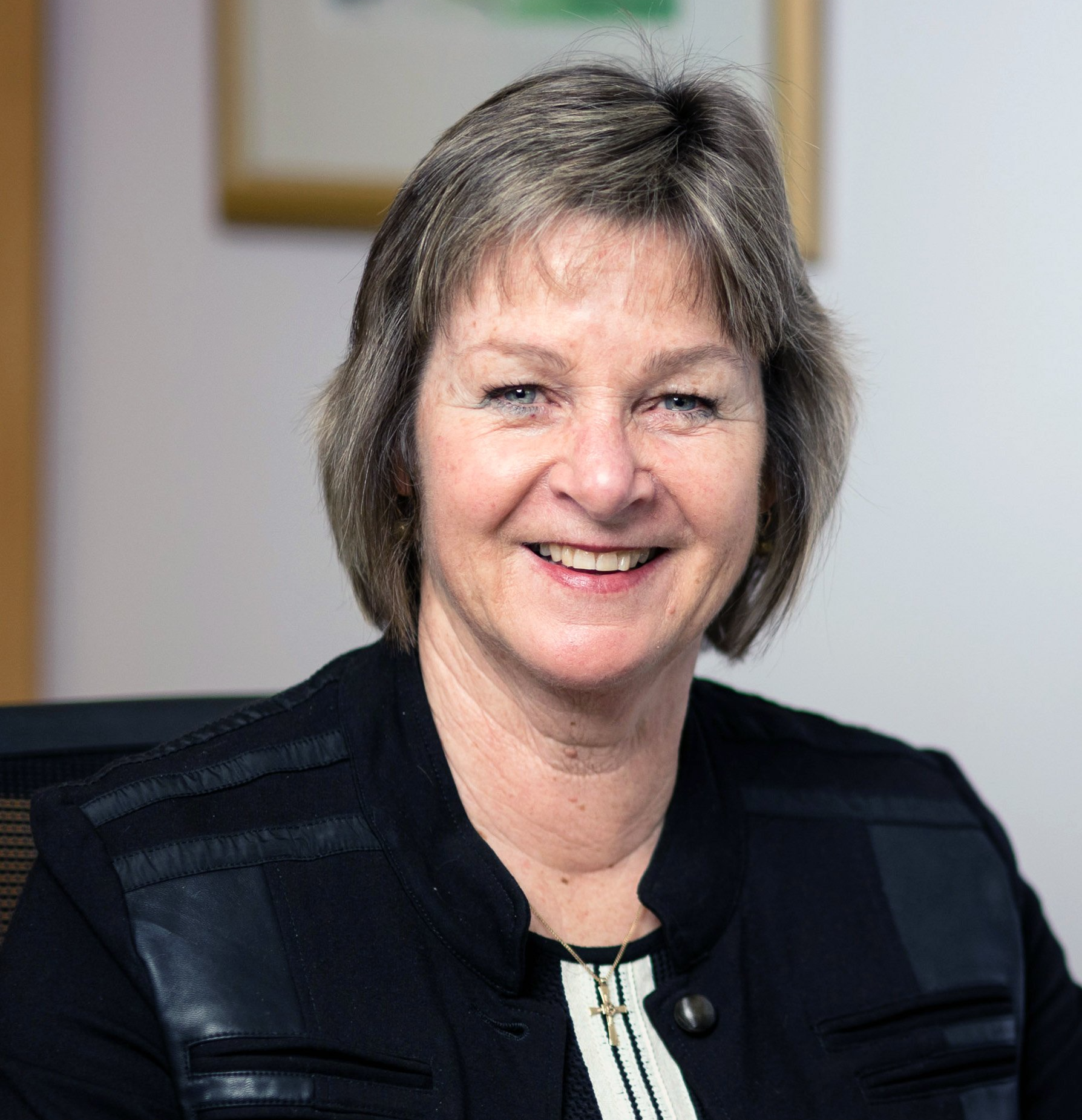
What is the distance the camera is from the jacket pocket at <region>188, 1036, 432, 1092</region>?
3.44 ft

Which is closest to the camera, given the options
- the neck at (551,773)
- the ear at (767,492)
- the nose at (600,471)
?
the nose at (600,471)

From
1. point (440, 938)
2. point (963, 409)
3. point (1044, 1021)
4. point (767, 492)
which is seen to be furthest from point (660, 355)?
point (963, 409)

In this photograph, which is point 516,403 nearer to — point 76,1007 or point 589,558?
point 589,558

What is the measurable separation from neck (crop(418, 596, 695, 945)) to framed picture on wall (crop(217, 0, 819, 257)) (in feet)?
3.03

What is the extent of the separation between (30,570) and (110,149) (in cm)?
59

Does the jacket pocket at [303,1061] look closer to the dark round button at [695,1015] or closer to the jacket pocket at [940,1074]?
Answer: the dark round button at [695,1015]

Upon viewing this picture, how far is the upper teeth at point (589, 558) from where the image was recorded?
1187 mm

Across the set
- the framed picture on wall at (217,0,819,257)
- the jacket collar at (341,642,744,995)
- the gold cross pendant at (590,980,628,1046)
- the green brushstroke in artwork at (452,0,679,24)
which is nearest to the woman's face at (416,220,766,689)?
the jacket collar at (341,642,744,995)

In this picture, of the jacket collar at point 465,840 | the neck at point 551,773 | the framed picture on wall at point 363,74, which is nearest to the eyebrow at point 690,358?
the neck at point 551,773

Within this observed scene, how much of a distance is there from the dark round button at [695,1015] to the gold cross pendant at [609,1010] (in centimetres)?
5

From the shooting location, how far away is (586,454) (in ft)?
3.71

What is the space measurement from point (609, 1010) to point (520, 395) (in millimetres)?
523

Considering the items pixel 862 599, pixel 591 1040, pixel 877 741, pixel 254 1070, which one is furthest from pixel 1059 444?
pixel 254 1070

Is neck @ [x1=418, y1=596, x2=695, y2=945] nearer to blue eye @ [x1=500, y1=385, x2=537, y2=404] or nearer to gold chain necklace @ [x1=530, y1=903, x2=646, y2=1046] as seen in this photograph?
gold chain necklace @ [x1=530, y1=903, x2=646, y2=1046]
